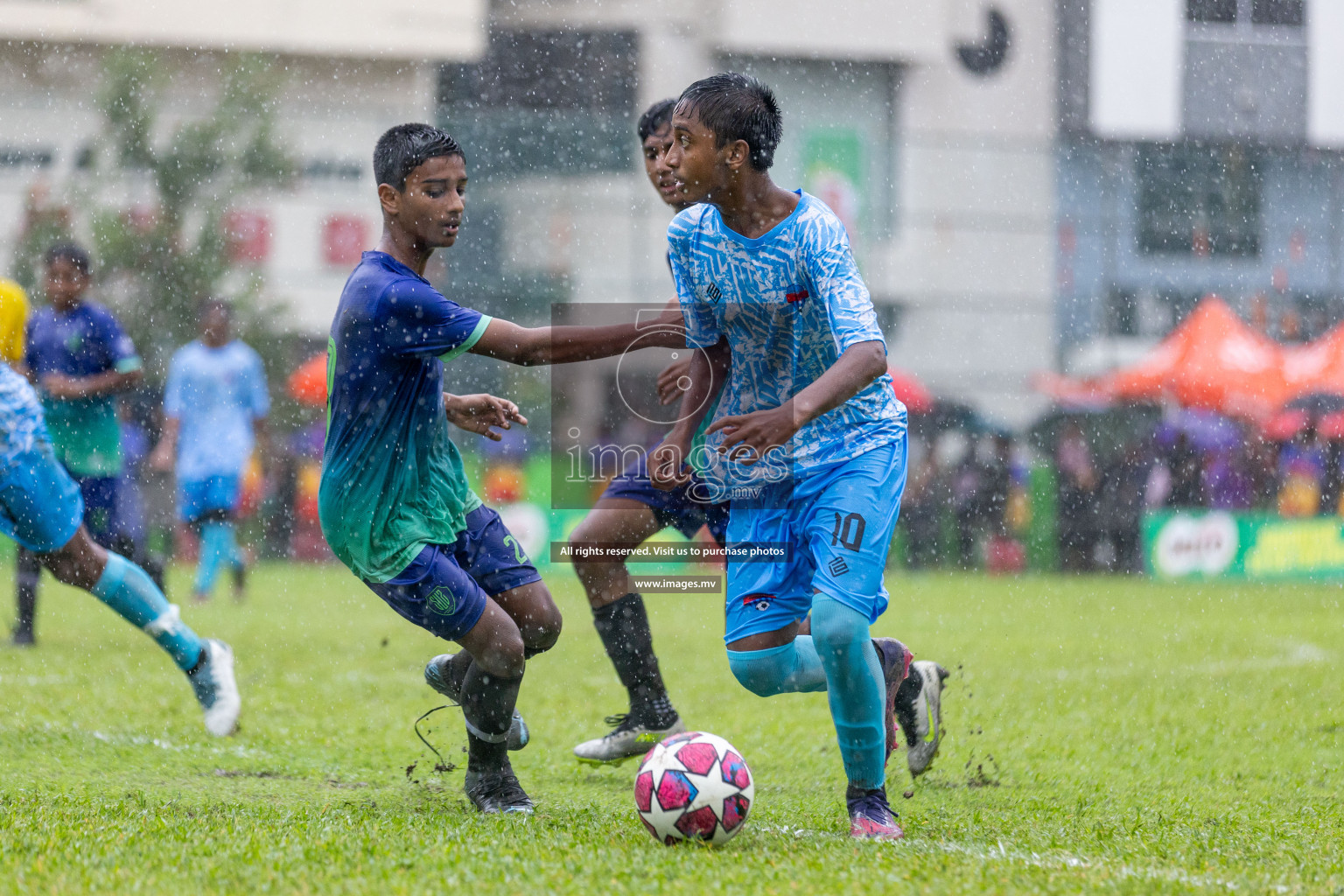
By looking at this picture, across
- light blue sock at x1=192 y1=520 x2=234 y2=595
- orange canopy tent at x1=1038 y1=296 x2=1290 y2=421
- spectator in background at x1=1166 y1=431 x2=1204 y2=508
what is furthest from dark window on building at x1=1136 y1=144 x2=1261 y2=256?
light blue sock at x1=192 y1=520 x2=234 y2=595

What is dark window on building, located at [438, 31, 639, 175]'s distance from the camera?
14.5 m

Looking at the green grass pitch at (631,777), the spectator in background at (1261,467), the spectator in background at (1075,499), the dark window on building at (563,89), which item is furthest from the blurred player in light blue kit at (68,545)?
the spectator in background at (1261,467)

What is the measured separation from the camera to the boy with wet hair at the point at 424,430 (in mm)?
3566

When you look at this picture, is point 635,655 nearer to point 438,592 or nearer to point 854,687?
point 438,592

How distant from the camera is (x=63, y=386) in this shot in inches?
260

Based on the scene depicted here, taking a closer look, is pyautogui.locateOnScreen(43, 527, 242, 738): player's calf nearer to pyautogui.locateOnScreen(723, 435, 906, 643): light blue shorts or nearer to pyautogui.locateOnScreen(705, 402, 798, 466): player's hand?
pyautogui.locateOnScreen(723, 435, 906, 643): light blue shorts

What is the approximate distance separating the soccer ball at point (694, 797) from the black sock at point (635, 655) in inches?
48.8

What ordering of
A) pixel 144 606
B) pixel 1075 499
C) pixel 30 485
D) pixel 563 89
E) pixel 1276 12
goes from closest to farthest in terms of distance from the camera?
pixel 30 485 → pixel 144 606 → pixel 1075 499 → pixel 1276 12 → pixel 563 89

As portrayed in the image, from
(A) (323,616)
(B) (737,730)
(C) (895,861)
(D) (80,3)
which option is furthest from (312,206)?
(C) (895,861)

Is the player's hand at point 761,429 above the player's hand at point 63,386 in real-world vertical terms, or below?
above

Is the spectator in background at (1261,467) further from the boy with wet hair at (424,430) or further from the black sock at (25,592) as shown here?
the boy with wet hair at (424,430)

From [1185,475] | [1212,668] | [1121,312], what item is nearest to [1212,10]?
[1121,312]

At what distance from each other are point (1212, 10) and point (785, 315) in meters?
16.9

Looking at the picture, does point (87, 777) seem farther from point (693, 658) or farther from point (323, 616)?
point (323, 616)
